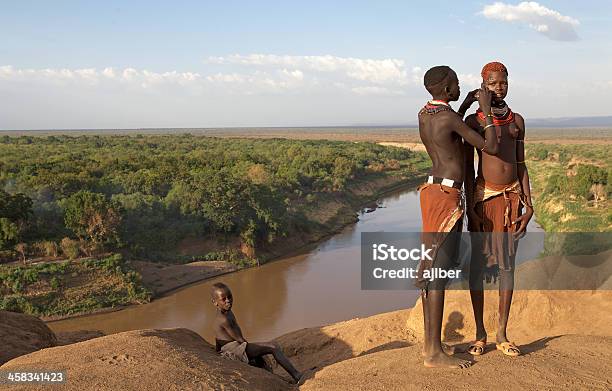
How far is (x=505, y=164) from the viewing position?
389 centimetres

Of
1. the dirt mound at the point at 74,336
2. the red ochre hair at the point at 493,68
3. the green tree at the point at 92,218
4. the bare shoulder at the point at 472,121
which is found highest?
the red ochre hair at the point at 493,68

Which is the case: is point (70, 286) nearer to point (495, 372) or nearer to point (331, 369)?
point (331, 369)

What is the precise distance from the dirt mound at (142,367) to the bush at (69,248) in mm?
13408

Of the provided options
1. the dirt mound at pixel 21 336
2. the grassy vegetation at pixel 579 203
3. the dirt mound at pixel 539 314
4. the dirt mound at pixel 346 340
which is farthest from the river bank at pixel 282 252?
the dirt mound at pixel 539 314

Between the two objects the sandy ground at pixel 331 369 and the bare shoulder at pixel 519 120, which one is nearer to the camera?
the sandy ground at pixel 331 369

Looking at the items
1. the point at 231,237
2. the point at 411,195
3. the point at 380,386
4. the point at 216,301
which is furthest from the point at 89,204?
the point at 411,195

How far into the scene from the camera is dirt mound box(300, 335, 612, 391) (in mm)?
3475

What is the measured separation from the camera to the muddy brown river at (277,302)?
15016 millimetres

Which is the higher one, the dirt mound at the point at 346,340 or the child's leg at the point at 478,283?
the child's leg at the point at 478,283

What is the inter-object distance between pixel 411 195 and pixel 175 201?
2268 cm

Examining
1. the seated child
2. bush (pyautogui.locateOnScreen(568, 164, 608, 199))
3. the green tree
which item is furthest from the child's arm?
bush (pyautogui.locateOnScreen(568, 164, 608, 199))

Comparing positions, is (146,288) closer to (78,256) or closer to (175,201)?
(78,256)

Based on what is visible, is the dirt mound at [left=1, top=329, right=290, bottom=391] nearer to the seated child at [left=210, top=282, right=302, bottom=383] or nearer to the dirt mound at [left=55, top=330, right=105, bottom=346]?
the seated child at [left=210, top=282, right=302, bottom=383]

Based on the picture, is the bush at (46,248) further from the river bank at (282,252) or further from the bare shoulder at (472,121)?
the bare shoulder at (472,121)
